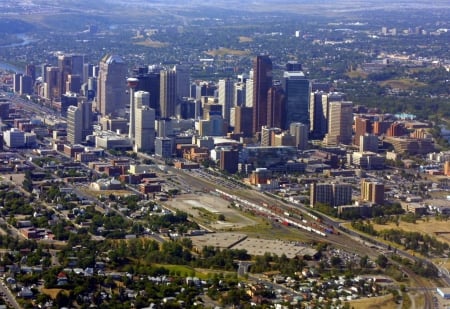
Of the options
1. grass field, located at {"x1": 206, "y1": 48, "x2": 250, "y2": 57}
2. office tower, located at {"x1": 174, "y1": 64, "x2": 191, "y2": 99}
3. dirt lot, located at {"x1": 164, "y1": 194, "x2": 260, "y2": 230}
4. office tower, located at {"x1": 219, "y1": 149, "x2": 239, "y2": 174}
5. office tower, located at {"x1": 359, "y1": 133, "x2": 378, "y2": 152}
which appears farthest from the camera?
grass field, located at {"x1": 206, "y1": 48, "x2": 250, "y2": 57}

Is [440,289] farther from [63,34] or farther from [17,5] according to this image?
[17,5]

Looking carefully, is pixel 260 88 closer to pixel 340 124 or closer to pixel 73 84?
pixel 340 124

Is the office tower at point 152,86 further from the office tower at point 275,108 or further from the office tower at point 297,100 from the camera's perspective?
the office tower at point 297,100

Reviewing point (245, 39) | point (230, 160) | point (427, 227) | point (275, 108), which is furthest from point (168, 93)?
point (245, 39)

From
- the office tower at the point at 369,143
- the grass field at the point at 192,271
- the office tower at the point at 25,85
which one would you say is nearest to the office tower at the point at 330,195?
the grass field at the point at 192,271

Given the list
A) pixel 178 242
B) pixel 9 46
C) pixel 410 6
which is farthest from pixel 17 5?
pixel 178 242

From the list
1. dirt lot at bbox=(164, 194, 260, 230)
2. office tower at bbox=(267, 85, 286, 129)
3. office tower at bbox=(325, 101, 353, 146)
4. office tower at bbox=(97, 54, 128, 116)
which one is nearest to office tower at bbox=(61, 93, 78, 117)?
office tower at bbox=(97, 54, 128, 116)

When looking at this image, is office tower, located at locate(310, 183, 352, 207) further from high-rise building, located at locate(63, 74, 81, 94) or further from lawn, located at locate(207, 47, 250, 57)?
lawn, located at locate(207, 47, 250, 57)
